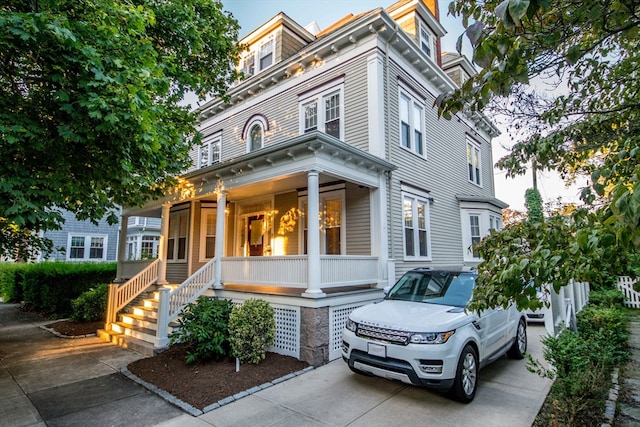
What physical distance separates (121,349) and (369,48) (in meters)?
10.2

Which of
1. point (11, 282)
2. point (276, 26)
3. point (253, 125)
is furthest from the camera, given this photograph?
point (11, 282)

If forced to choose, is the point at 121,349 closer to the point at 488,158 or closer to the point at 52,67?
the point at 52,67

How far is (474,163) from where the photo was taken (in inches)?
611

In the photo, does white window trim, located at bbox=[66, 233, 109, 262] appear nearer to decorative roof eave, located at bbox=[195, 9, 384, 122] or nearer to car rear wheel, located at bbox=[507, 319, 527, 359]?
decorative roof eave, located at bbox=[195, 9, 384, 122]

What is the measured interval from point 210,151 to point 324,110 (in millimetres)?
6463

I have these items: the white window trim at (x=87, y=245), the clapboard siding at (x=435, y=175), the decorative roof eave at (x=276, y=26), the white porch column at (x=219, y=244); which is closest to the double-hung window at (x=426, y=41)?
the clapboard siding at (x=435, y=175)

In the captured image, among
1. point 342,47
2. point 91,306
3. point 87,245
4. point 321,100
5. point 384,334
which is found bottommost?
point 91,306

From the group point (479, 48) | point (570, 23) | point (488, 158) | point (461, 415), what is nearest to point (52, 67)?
point (479, 48)

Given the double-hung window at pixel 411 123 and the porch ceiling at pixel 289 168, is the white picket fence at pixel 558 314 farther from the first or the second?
the double-hung window at pixel 411 123

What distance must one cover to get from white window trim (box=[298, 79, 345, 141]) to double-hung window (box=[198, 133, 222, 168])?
4790 millimetres

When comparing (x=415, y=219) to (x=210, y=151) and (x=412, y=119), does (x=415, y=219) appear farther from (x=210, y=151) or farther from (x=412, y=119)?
(x=210, y=151)

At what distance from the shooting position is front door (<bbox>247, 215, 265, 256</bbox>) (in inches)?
467

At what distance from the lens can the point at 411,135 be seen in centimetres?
1093

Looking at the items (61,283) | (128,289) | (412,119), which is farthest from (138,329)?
(412,119)
